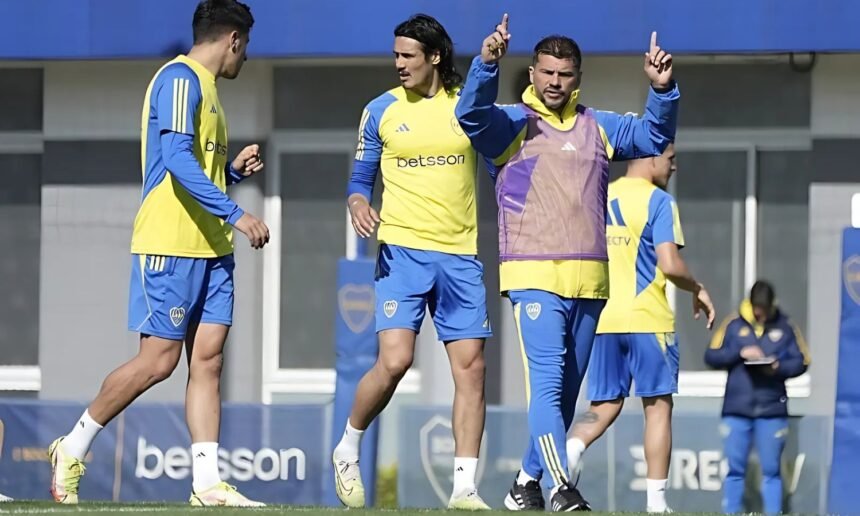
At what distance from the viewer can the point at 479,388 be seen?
835 cm

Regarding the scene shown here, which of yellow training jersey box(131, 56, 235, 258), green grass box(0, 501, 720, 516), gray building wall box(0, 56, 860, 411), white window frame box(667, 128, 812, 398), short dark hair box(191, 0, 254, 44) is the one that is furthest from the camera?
gray building wall box(0, 56, 860, 411)

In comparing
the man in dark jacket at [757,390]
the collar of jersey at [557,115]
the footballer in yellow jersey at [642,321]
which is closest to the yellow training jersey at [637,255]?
the footballer in yellow jersey at [642,321]

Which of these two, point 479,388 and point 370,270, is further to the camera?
point 370,270

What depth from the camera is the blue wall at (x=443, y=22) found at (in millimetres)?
12039

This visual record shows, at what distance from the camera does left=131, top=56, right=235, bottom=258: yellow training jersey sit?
7.86 meters

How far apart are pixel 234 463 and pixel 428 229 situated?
4198mm

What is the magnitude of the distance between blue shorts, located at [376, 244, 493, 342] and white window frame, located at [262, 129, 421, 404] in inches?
202

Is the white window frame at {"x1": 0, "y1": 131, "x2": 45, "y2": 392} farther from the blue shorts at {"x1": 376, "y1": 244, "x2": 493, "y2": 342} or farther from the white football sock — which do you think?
the blue shorts at {"x1": 376, "y1": 244, "x2": 493, "y2": 342}

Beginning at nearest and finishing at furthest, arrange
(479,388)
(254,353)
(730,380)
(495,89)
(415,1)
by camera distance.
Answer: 1. (495,89)
2. (479,388)
3. (730,380)
4. (415,1)
5. (254,353)

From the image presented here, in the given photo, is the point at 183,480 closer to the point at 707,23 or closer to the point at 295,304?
the point at 295,304

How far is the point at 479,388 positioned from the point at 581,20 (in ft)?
14.4

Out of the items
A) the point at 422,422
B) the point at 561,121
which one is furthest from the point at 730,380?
the point at 561,121

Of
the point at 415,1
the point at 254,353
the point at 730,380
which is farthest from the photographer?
the point at 254,353

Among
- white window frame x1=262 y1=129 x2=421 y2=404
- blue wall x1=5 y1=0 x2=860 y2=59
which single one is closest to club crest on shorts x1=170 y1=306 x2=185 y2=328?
blue wall x1=5 y1=0 x2=860 y2=59
